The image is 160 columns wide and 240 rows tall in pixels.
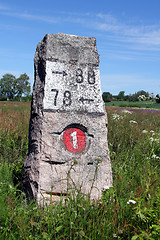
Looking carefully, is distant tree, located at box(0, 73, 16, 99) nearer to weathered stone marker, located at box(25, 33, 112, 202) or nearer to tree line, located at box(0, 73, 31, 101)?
tree line, located at box(0, 73, 31, 101)

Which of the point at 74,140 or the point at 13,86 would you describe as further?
the point at 13,86

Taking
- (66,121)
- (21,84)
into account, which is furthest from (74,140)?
(21,84)

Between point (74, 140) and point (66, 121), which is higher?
point (66, 121)

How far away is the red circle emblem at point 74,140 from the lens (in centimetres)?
288

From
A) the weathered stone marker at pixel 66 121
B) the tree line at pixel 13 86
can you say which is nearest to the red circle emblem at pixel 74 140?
the weathered stone marker at pixel 66 121

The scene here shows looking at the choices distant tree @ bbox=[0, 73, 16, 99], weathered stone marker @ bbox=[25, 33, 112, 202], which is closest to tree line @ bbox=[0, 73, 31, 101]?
distant tree @ bbox=[0, 73, 16, 99]

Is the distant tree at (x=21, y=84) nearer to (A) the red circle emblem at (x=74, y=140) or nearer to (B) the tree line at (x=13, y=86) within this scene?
(B) the tree line at (x=13, y=86)

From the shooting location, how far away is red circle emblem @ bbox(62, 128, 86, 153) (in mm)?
2885

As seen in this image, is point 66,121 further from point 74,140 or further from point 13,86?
point 13,86

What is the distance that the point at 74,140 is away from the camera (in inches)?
115

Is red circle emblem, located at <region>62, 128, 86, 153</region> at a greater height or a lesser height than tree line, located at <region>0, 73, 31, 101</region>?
lesser

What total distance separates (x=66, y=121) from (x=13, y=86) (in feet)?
247

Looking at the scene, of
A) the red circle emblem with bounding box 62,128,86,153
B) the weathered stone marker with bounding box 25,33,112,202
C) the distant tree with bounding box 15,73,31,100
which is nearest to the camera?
the weathered stone marker with bounding box 25,33,112,202

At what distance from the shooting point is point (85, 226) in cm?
217
